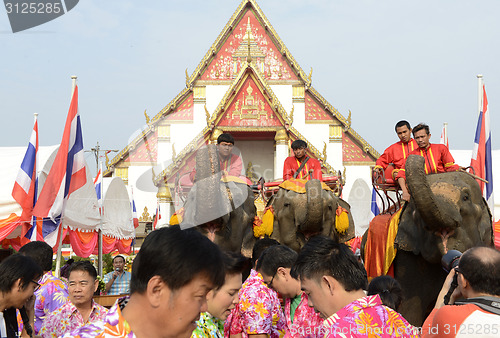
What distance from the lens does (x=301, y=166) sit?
7.75 m

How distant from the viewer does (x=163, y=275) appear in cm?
159

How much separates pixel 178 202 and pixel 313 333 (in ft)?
12.2

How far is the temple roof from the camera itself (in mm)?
24109

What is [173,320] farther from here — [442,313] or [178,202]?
[178,202]

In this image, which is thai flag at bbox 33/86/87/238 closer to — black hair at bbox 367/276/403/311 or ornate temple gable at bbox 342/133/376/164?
black hair at bbox 367/276/403/311

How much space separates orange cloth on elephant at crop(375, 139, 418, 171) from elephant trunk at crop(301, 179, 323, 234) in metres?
0.93

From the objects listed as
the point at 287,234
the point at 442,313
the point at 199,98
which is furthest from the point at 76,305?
the point at 199,98

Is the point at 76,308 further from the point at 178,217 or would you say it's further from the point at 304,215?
the point at 304,215

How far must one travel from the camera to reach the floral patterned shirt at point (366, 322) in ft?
7.42

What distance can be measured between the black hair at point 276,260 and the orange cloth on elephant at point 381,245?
2375 mm

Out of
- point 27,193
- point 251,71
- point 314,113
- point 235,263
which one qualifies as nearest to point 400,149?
point 235,263

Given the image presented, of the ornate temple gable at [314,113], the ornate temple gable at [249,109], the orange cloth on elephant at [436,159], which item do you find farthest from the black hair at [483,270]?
the ornate temple gable at [314,113]

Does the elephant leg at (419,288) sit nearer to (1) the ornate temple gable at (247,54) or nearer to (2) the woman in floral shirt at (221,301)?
(2) the woman in floral shirt at (221,301)

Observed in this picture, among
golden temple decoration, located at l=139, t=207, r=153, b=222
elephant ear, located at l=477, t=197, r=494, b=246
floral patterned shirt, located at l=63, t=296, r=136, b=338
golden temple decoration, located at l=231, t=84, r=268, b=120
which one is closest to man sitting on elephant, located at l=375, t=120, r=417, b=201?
elephant ear, located at l=477, t=197, r=494, b=246
